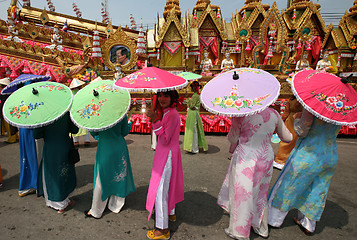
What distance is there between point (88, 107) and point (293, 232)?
9.27 ft

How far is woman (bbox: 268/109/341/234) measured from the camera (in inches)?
87.1

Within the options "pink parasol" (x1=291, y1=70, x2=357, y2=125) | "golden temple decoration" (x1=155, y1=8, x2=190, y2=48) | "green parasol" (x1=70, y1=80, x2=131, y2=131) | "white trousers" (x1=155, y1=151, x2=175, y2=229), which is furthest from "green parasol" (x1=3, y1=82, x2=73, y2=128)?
"golden temple decoration" (x1=155, y1=8, x2=190, y2=48)

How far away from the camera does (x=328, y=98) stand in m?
1.92

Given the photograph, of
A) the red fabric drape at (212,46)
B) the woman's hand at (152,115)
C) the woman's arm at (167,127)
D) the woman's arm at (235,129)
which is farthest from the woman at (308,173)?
the red fabric drape at (212,46)

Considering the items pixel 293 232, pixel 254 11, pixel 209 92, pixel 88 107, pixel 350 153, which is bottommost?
pixel 350 153

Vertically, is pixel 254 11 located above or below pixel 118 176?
above

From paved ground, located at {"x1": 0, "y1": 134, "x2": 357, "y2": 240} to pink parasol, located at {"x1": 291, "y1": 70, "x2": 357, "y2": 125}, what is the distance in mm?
1496

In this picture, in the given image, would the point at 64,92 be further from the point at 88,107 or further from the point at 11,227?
the point at 11,227

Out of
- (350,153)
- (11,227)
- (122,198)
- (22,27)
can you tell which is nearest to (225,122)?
(350,153)

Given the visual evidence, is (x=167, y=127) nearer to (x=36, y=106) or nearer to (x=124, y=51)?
(x=36, y=106)

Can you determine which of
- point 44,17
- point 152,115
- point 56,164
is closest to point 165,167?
point 152,115

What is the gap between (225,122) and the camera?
7.20 meters

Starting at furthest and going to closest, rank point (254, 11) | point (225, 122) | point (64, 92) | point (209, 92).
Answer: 1. point (254, 11)
2. point (225, 122)
3. point (64, 92)
4. point (209, 92)

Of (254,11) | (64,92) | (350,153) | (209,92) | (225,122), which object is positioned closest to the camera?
(209,92)
